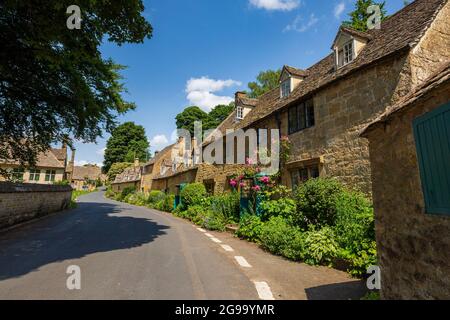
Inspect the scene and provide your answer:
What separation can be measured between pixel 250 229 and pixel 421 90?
7.69 m

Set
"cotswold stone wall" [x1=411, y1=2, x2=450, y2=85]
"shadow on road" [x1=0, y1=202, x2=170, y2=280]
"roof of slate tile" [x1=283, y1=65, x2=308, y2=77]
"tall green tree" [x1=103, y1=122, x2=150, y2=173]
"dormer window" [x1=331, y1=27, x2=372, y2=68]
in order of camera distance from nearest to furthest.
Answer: "shadow on road" [x1=0, y1=202, x2=170, y2=280], "cotswold stone wall" [x1=411, y1=2, x2=450, y2=85], "dormer window" [x1=331, y1=27, x2=372, y2=68], "roof of slate tile" [x1=283, y1=65, x2=308, y2=77], "tall green tree" [x1=103, y1=122, x2=150, y2=173]

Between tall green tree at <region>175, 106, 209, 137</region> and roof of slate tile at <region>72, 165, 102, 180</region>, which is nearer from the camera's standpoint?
tall green tree at <region>175, 106, 209, 137</region>

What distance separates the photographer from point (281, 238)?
7.79 m

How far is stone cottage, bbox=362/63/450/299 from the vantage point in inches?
118

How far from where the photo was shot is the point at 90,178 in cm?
8194

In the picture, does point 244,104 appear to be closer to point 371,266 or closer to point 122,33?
point 122,33

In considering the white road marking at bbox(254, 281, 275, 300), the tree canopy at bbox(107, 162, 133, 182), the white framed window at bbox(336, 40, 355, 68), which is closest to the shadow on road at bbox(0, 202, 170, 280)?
the white road marking at bbox(254, 281, 275, 300)

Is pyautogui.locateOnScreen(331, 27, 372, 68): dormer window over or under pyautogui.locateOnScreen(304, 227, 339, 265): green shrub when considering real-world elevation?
over

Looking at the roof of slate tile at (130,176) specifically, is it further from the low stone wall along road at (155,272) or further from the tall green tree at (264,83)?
the low stone wall along road at (155,272)

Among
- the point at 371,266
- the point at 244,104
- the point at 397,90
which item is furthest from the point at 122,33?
the point at 244,104

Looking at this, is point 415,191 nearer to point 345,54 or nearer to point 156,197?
point 345,54

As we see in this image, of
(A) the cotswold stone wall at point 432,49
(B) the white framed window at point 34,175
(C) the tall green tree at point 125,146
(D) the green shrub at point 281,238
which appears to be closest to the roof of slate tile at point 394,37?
(A) the cotswold stone wall at point 432,49

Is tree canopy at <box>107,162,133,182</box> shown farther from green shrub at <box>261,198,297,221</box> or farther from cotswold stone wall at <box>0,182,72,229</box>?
green shrub at <box>261,198,297,221</box>
